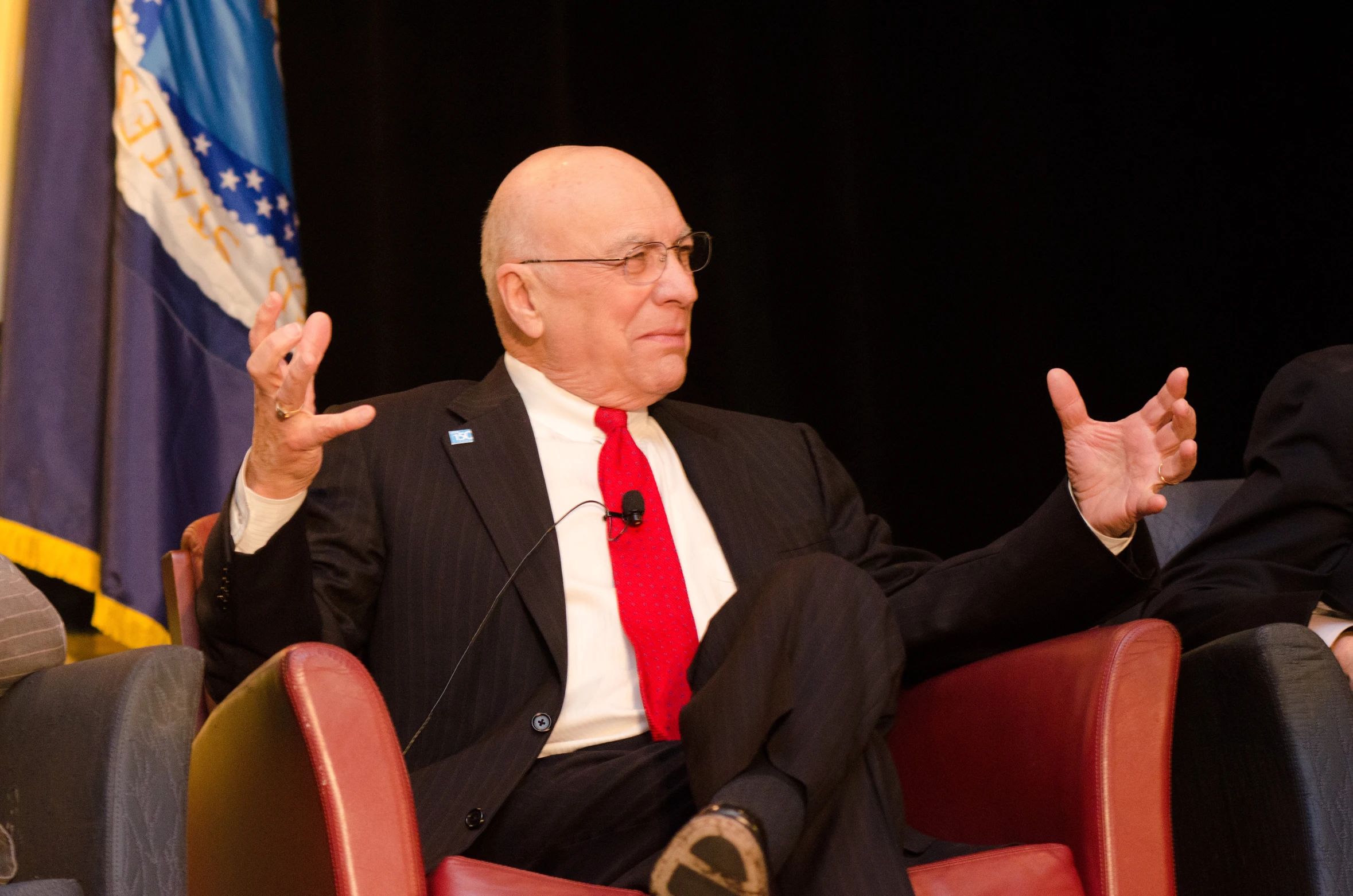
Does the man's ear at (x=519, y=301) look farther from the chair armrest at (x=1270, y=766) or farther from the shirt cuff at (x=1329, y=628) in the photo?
the shirt cuff at (x=1329, y=628)

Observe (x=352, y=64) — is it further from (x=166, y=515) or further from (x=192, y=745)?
(x=192, y=745)

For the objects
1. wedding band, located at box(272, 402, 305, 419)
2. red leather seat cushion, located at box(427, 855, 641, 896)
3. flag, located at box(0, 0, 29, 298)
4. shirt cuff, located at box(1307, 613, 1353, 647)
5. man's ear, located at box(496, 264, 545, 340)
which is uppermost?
flag, located at box(0, 0, 29, 298)

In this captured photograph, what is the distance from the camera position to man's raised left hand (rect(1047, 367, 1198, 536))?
1462 mm

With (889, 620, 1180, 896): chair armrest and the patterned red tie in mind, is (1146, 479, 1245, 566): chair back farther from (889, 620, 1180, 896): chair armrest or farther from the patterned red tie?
the patterned red tie

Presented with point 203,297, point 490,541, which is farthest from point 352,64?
point 490,541

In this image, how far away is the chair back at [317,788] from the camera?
113 centimetres

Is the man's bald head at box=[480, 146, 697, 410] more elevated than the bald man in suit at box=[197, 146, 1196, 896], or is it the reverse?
the man's bald head at box=[480, 146, 697, 410]

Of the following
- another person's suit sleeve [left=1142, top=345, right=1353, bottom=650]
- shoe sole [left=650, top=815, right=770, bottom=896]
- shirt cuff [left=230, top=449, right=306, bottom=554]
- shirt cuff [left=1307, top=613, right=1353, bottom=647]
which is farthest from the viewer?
another person's suit sleeve [left=1142, top=345, right=1353, bottom=650]

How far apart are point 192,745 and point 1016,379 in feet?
7.30

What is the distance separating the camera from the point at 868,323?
2.99 m

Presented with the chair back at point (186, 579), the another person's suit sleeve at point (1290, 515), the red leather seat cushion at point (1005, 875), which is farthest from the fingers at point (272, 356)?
the another person's suit sleeve at point (1290, 515)

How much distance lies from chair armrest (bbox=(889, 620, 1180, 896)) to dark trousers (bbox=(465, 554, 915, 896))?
0.16 metres

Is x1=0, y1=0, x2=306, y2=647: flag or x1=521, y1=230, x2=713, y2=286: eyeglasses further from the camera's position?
x1=0, y1=0, x2=306, y2=647: flag

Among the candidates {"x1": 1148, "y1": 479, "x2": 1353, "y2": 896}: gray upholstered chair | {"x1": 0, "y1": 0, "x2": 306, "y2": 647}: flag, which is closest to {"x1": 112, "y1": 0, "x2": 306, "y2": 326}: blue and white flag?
{"x1": 0, "y1": 0, "x2": 306, "y2": 647}: flag
